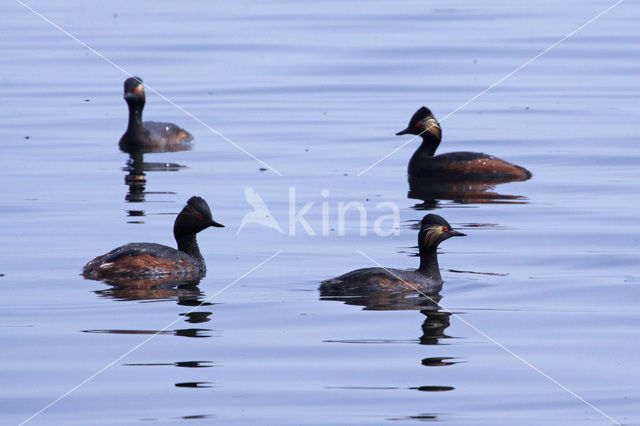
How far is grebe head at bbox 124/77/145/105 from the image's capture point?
23.0 m

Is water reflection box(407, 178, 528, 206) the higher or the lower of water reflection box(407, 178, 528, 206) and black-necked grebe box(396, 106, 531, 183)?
the lower

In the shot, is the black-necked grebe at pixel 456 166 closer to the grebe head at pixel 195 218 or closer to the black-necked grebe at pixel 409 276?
A: the black-necked grebe at pixel 409 276

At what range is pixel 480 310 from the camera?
11.9 m

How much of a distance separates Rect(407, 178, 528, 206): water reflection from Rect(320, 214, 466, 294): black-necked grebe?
4087mm

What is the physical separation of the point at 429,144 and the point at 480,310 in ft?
29.9

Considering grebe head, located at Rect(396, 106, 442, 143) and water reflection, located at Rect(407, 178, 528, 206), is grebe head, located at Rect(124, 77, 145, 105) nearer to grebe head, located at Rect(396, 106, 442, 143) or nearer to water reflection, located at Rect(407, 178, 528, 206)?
grebe head, located at Rect(396, 106, 442, 143)

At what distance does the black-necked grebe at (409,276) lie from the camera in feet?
41.1

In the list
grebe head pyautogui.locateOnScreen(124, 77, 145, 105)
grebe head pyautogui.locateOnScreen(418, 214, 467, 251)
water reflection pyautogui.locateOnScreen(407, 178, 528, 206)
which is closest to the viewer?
grebe head pyautogui.locateOnScreen(418, 214, 467, 251)
